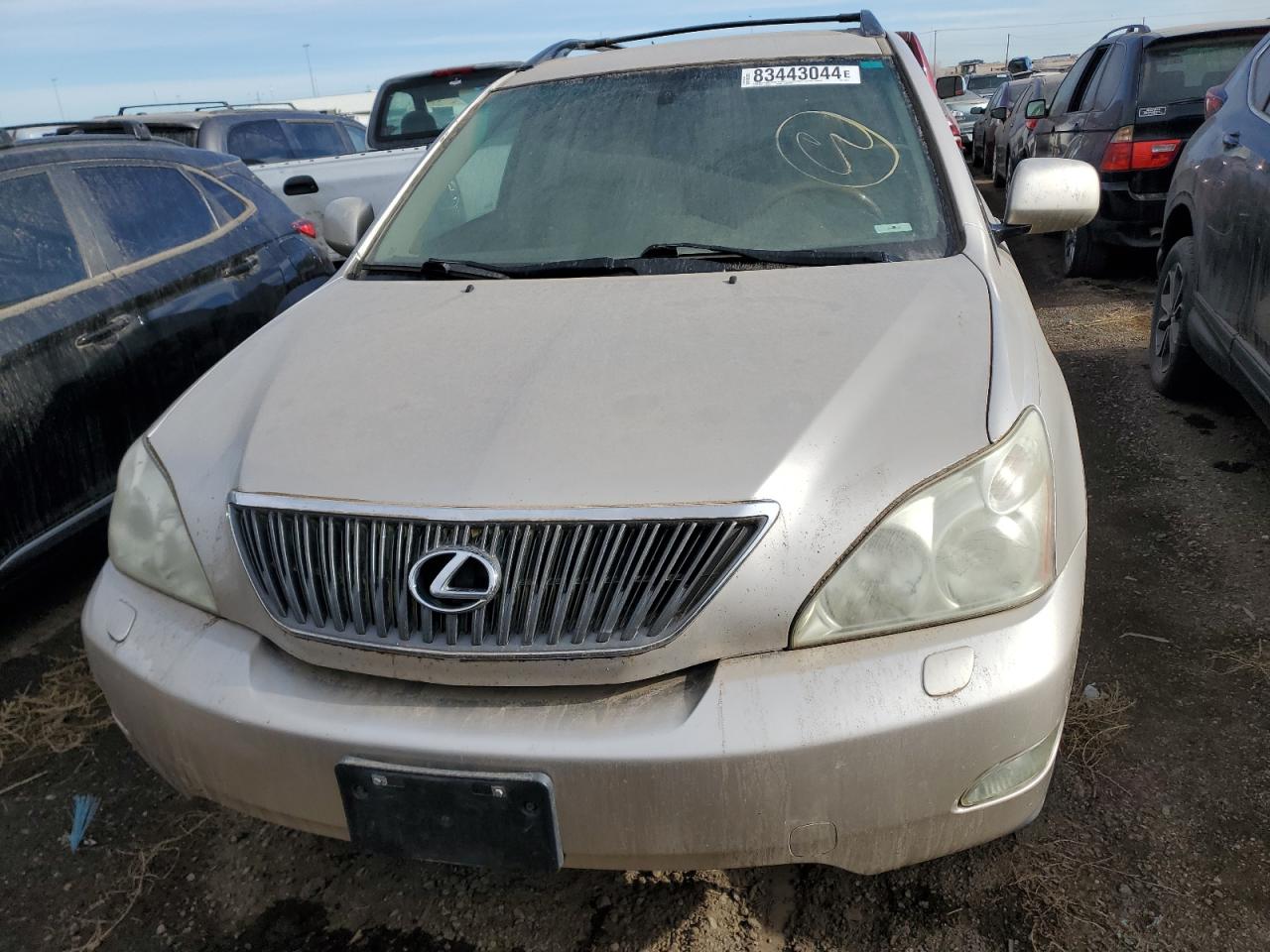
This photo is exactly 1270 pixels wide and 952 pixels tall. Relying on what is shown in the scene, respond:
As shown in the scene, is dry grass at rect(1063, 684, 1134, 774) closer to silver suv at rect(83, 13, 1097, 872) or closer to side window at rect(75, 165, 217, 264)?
silver suv at rect(83, 13, 1097, 872)

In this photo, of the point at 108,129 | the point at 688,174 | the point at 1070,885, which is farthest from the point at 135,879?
the point at 108,129

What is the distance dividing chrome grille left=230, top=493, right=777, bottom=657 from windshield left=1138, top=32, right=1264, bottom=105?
6001mm

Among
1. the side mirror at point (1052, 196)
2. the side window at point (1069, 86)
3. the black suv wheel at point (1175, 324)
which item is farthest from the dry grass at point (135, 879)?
the side window at point (1069, 86)

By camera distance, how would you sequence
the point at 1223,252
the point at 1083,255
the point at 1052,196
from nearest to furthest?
the point at 1052,196 < the point at 1223,252 < the point at 1083,255

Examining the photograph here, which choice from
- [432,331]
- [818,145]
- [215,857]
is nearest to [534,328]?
[432,331]

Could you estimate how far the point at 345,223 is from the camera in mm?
3074

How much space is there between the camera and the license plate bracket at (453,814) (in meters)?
1.50

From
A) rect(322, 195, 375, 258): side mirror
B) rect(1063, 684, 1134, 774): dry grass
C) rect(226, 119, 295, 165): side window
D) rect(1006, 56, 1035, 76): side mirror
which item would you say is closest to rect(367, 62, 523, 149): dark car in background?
rect(226, 119, 295, 165): side window

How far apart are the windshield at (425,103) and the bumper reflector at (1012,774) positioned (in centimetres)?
789

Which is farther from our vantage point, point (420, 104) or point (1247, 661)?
point (420, 104)

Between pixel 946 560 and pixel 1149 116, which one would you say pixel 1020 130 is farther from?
pixel 946 560

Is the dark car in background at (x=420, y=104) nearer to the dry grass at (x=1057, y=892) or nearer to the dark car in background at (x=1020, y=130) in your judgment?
the dark car in background at (x=1020, y=130)

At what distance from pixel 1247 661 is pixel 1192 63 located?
199 inches

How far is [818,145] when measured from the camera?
260cm
